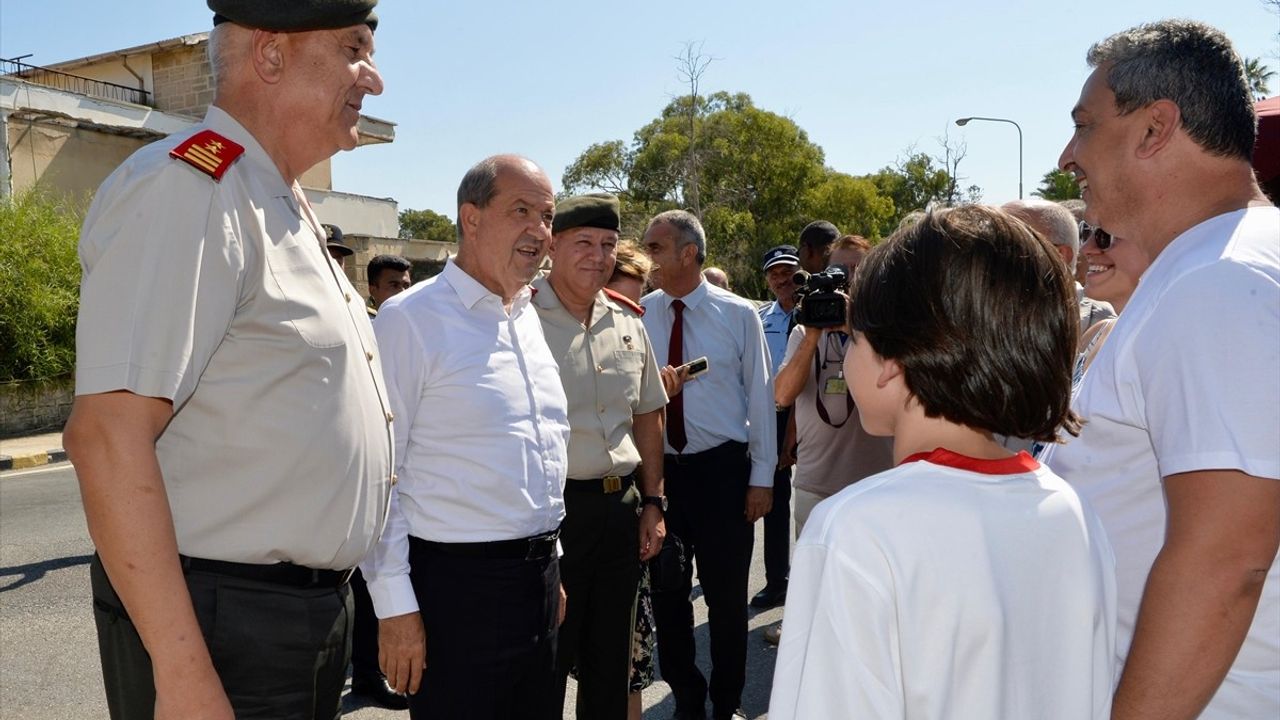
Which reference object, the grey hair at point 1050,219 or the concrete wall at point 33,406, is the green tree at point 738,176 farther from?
the grey hair at point 1050,219

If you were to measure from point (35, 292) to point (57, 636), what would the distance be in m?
11.2

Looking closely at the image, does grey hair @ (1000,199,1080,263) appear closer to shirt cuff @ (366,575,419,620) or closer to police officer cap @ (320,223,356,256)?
shirt cuff @ (366,575,419,620)

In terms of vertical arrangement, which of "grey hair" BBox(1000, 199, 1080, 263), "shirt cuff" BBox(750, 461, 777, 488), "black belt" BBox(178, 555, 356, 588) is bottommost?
"shirt cuff" BBox(750, 461, 777, 488)

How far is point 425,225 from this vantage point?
74812 millimetres

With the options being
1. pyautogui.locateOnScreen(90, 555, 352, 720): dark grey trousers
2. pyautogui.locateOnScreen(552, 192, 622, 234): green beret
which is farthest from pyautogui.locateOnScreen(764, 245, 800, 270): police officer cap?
pyautogui.locateOnScreen(90, 555, 352, 720): dark grey trousers

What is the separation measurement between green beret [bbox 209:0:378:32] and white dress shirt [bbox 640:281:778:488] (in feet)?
9.75

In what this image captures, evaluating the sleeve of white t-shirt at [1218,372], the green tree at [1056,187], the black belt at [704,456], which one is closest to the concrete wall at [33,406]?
the black belt at [704,456]

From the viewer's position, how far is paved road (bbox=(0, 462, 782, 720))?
14.1ft

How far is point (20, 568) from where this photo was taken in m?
6.43

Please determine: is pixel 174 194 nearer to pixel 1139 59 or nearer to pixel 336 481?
pixel 336 481

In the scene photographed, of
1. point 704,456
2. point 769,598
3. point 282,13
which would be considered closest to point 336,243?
point 704,456

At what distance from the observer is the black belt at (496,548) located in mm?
2736

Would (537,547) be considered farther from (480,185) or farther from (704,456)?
(704,456)

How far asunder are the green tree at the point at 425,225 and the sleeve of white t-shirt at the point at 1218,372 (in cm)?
7160
